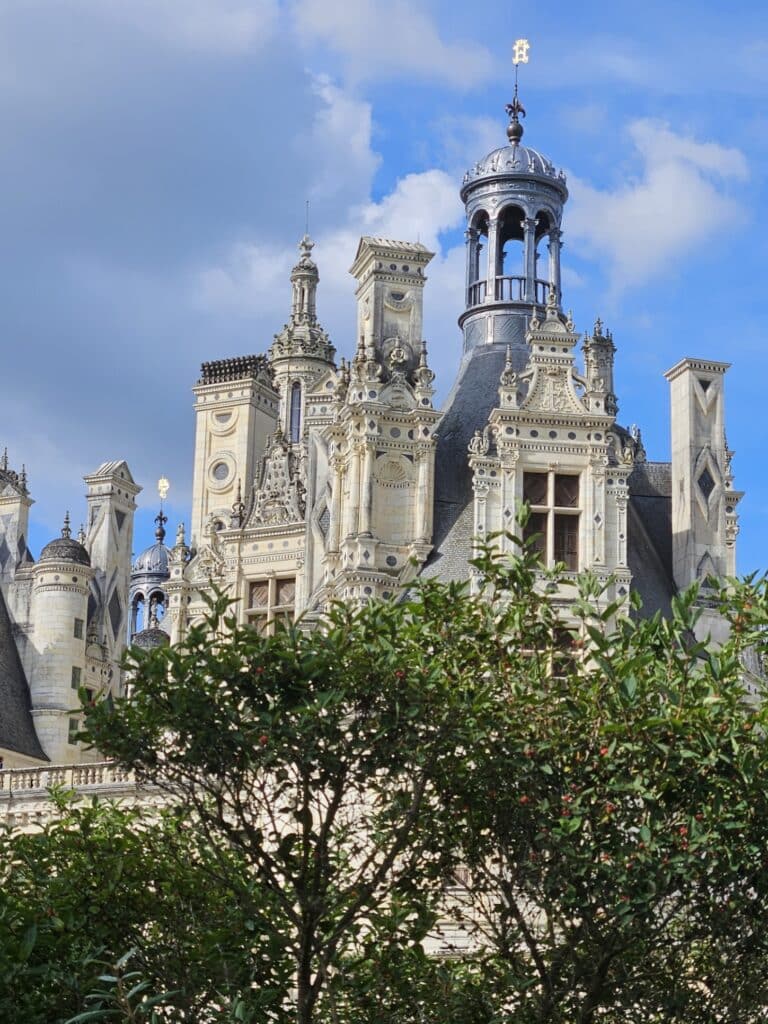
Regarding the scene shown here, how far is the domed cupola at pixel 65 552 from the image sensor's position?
6081 cm

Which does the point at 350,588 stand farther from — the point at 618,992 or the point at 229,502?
the point at 618,992

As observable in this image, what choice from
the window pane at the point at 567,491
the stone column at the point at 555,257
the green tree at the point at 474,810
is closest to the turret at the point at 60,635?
the stone column at the point at 555,257

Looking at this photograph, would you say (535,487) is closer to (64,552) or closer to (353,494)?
(353,494)

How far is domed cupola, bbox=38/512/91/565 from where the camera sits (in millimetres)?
60812

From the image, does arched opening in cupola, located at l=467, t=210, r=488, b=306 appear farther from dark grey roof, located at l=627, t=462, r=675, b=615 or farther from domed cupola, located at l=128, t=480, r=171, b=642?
domed cupola, located at l=128, t=480, r=171, b=642

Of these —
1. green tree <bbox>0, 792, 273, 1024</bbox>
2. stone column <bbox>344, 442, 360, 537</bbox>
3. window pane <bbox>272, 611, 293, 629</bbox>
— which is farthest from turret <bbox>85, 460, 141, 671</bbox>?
green tree <bbox>0, 792, 273, 1024</bbox>

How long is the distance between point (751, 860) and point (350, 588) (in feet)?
75.6

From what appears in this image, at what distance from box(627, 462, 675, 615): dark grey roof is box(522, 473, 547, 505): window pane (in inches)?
128

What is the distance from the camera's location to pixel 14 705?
194 ft

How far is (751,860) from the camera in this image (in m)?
25.4

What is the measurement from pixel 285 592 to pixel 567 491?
32.5 feet

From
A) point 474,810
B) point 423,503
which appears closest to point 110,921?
point 474,810

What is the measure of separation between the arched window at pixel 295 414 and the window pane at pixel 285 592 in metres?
8.52

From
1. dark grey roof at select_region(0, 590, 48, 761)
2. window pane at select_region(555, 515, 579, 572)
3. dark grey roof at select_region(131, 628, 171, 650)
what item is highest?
dark grey roof at select_region(131, 628, 171, 650)
